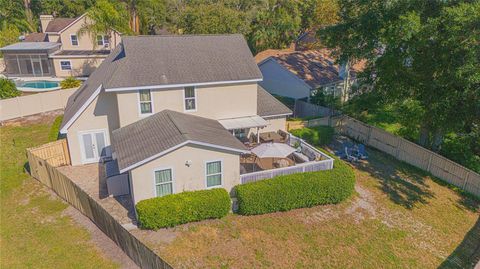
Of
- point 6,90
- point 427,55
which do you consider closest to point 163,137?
point 427,55

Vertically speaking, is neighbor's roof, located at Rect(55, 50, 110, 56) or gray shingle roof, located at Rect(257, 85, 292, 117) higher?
neighbor's roof, located at Rect(55, 50, 110, 56)

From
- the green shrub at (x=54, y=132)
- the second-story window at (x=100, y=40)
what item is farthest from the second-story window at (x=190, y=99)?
the second-story window at (x=100, y=40)

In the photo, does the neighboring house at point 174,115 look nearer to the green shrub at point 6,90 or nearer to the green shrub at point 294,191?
the green shrub at point 294,191

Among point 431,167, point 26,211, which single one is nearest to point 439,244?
point 431,167

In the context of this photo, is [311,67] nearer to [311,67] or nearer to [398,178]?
[311,67]

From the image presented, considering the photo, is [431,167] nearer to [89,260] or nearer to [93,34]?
[89,260]

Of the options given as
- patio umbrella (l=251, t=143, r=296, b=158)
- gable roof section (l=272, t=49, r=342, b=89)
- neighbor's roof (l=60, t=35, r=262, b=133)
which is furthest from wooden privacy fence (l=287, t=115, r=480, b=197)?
patio umbrella (l=251, t=143, r=296, b=158)

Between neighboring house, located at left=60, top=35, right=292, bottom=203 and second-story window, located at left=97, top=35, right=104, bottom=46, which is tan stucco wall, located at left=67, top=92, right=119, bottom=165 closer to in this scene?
neighboring house, located at left=60, top=35, right=292, bottom=203
